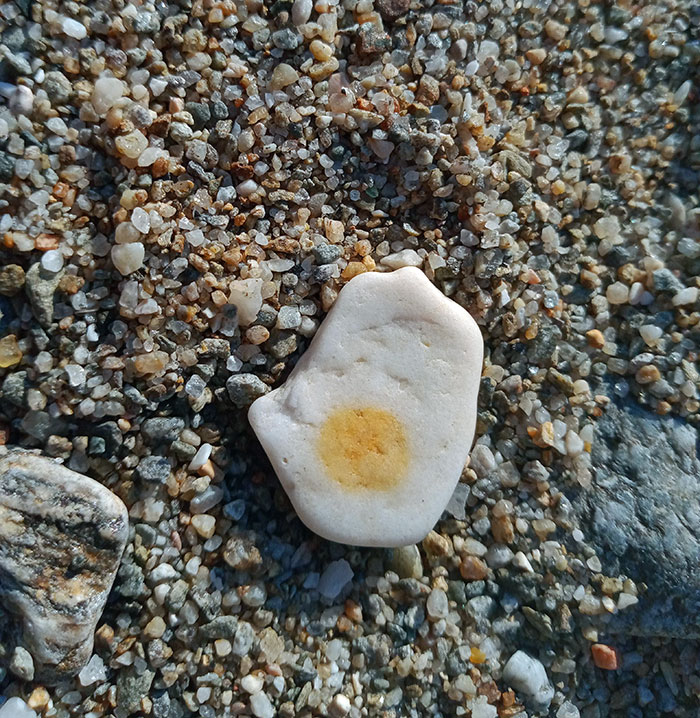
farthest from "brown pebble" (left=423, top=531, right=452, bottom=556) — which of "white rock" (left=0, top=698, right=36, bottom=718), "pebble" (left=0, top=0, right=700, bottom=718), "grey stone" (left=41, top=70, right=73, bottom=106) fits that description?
"grey stone" (left=41, top=70, right=73, bottom=106)

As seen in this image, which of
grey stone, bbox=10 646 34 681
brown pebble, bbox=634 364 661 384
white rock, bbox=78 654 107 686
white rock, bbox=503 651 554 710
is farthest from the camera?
brown pebble, bbox=634 364 661 384

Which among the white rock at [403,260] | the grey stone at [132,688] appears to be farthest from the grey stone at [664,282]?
the grey stone at [132,688]

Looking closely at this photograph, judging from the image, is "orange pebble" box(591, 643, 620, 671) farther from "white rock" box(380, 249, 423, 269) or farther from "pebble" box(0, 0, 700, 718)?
"white rock" box(380, 249, 423, 269)

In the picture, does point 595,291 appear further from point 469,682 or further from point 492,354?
point 469,682

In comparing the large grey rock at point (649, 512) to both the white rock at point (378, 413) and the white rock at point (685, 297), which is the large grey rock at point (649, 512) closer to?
the white rock at point (685, 297)

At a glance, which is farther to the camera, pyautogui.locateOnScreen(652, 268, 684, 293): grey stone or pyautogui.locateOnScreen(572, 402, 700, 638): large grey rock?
pyautogui.locateOnScreen(652, 268, 684, 293): grey stone

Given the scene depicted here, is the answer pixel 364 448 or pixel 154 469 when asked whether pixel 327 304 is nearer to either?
pixel 364 448
